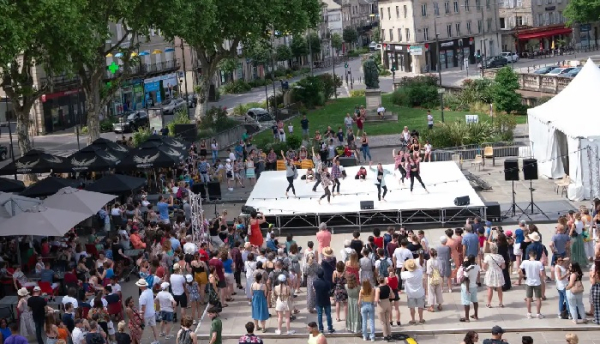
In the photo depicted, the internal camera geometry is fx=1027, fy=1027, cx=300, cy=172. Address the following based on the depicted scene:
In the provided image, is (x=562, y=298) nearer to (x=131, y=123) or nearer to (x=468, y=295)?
(x=468, y=295)

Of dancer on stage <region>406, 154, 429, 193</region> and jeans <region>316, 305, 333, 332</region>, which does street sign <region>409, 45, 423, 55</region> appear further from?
jeans <region>316, 305, 333, 332</region>

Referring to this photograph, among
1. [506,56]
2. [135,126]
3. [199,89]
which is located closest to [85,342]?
[199,89]

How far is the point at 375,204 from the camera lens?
104 ft

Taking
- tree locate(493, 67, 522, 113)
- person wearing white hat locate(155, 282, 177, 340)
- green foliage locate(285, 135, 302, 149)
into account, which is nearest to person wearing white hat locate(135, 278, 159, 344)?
person wearing white hat locate(155, 282, 177, 340)

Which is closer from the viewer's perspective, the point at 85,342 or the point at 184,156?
the point at 85,342

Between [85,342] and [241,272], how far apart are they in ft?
24.3

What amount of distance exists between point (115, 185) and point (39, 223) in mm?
6074

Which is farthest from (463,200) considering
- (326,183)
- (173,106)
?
(173,106)

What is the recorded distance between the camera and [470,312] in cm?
2192

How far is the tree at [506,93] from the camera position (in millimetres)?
55188

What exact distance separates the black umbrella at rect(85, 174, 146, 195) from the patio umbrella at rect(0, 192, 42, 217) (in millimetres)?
4117

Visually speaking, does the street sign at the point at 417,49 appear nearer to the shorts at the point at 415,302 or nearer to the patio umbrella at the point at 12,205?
the patio umbrella at the point at 12,205

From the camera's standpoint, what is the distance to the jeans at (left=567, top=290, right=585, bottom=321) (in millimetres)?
20547

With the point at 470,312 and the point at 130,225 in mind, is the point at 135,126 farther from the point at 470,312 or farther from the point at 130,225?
the point at 470,312
